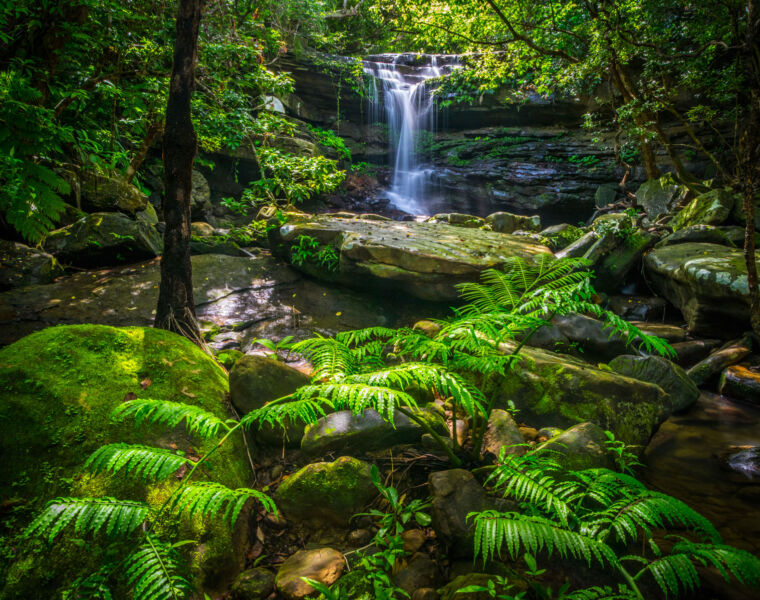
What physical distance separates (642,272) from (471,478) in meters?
6.76

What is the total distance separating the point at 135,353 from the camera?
237cm

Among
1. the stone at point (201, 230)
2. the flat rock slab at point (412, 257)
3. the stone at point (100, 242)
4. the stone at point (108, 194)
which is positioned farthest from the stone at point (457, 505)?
the stone at point (108, 194)

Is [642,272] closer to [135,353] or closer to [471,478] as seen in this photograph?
[471,478]

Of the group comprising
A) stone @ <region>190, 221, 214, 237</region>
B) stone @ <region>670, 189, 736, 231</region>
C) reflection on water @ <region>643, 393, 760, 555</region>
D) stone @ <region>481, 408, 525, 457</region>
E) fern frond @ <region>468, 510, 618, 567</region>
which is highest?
stone @ <region>670, 189, 736, 231</region>

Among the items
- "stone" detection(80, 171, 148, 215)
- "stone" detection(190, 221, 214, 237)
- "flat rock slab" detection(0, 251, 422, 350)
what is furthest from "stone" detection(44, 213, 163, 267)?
"stone" detection(190, 221, 214, 237)

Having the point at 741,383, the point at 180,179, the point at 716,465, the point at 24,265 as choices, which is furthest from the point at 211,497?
the point at 24,265

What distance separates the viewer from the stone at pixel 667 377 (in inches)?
142

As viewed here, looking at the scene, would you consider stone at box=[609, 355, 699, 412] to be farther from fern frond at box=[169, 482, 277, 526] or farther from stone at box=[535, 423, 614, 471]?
fern frond at box=[169, 482, 277, 526]

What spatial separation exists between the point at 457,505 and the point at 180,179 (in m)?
3.00

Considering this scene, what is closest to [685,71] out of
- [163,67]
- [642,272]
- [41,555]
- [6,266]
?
[642,272]

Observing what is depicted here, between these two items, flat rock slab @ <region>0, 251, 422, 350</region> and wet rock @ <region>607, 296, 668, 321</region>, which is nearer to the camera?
flat rock slab @ <region>0, 251, 422, 350</region>

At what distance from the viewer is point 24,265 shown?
5.13 m

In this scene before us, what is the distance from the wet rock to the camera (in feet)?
19.7

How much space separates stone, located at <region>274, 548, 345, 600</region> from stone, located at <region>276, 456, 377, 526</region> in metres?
0.18
